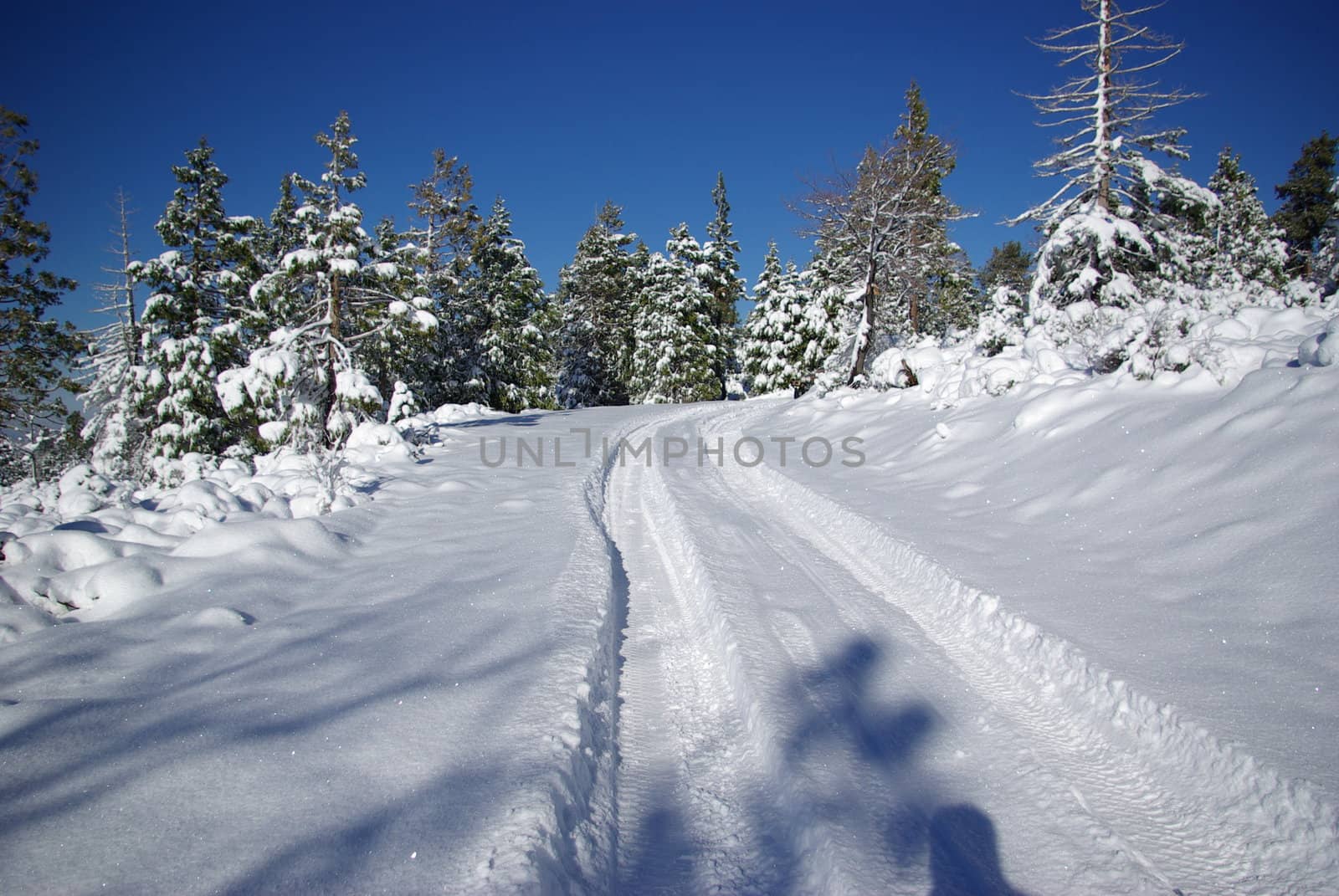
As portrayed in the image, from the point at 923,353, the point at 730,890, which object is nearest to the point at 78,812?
the point at 730,890

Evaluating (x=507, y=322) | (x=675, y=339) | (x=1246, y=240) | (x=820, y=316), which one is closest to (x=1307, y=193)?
(x=1246, y=240)

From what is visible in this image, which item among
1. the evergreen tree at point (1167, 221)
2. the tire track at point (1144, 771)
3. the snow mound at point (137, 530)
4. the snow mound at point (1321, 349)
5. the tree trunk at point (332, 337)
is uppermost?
the evergreen tree at point (1167, 221)

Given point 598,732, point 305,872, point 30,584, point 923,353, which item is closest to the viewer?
point 305,872

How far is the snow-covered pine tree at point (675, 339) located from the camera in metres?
31.3

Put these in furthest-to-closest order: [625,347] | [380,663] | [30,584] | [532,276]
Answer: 1. [625,347]
2. [532,276]
3. [30,584]
4. [380,663]

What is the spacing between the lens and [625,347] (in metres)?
35.1

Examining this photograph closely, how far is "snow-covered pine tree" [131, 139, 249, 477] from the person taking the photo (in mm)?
14594

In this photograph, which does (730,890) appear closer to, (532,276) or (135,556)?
(135,556)

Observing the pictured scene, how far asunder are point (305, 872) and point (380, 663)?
161 centimetres

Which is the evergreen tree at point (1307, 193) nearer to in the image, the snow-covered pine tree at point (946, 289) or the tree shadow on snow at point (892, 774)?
the snow-covered pine tree at point (946, 289)

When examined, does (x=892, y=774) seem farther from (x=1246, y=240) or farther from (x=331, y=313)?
(x=1246, y=240)

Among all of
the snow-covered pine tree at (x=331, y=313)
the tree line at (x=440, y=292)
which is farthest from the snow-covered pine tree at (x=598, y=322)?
the snow-covered pine tree at (x=331, y=313)

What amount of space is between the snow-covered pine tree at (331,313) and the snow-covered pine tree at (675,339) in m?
19.1

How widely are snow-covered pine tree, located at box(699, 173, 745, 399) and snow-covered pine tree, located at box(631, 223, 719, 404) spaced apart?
1.41 meters
